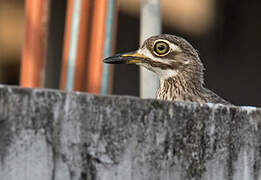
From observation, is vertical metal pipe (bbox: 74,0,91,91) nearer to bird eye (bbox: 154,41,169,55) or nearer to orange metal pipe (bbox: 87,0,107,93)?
orange metal pipe (bbox: 87,0,107,93)

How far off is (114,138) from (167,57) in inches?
89.6

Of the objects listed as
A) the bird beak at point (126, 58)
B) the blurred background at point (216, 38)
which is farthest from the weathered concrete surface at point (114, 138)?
the blurred background at point (216, 38)

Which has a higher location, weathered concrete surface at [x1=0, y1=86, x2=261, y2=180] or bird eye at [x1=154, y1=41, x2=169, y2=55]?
bird eye at [x1=154, y1=41, x2=169, y2=55]

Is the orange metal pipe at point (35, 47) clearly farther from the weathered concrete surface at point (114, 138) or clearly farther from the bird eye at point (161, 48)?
the weathered concrete surface at point (114, 138)

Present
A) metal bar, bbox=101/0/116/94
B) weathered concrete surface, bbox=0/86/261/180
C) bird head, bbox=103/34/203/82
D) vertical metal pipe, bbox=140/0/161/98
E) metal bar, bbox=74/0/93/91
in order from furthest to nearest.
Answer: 1. metal bar, bbox=74/0/93/91
2. metal bar, bbox=101/0/116/94
3. vertical metal pipe, bbox=140/0/161/98
4. bird head, bbox=103/34/203/82
5. weathered concrete surface, bbox=0/86/261/180

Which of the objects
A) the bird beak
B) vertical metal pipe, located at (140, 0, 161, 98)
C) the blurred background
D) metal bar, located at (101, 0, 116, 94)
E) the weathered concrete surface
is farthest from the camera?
the blurred background

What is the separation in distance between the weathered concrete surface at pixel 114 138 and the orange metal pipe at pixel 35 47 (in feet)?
12.5

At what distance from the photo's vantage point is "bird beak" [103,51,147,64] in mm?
3682

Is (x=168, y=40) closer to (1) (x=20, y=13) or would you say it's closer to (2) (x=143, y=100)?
(2) (x=143, y=100)

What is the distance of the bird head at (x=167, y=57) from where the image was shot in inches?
152

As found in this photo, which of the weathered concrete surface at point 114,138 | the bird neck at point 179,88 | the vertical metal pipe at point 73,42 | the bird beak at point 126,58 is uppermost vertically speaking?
the vertical metal pipe at point 73,42

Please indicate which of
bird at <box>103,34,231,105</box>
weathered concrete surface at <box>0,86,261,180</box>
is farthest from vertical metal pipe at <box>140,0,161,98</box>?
weathered concrete surface at <box>0,86,261,180</box>

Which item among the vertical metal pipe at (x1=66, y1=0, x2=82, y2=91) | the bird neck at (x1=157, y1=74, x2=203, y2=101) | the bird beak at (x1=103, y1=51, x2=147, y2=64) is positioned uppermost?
the vertical metal pipe at (x1=66, y1=0, x2=82, y2=91)

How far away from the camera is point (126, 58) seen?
3779 millimetres
